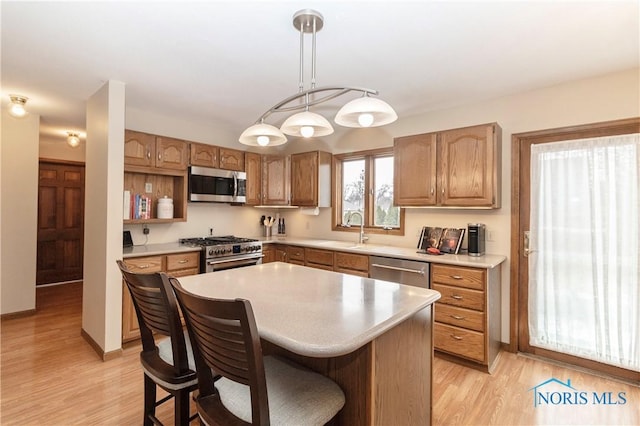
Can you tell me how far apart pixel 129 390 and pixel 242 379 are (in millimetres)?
1931

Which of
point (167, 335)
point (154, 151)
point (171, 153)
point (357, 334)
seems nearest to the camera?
point (357, 334)

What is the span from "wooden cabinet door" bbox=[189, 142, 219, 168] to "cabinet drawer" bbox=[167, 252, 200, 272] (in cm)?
115

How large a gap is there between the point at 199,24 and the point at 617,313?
375 cm

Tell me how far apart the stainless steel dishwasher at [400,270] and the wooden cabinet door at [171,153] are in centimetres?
248

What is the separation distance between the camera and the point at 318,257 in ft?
12.7

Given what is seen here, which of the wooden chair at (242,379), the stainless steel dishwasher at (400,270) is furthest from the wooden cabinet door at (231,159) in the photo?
the wooden chair at (242,379)

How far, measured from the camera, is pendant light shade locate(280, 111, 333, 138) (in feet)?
5.81

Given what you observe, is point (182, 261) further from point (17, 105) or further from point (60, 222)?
point (60, 222)

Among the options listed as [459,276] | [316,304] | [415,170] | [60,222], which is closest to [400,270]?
[459,276]

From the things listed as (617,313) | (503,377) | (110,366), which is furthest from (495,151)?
(110,366)

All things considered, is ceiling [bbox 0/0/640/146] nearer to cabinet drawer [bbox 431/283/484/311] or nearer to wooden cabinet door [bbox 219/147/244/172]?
wooden cabinet door [bbox 219/147/244/172]

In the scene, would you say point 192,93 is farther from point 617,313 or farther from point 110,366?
point 617,313

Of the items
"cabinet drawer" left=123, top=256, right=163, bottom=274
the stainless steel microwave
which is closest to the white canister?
the stainless steel microwave

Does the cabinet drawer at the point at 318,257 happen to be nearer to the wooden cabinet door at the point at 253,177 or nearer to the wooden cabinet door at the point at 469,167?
the wooden cabinet door at the point at 253,177
